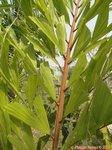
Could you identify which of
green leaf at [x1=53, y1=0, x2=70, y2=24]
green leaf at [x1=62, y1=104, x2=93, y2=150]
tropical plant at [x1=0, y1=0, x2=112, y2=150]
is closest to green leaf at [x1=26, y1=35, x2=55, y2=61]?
tropical plant at [x1=0, y1=0, x2=112, y2=150]

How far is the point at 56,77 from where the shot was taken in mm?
936

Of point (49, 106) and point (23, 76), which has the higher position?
point (23, 76)

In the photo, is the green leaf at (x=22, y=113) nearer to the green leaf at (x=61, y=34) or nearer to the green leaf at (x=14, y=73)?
the green leaf at (x=14, y=73)

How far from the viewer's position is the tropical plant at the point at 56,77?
0.69 metres

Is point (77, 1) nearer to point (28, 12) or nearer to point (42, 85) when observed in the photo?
point (28, 12)

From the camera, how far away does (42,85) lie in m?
0.78

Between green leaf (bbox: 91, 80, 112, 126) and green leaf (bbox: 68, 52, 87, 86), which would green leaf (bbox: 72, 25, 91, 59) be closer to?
green leaf (bbox: 68, 52, 87, 86)

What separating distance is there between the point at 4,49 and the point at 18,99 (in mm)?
119

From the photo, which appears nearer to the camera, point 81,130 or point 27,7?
point 81,130

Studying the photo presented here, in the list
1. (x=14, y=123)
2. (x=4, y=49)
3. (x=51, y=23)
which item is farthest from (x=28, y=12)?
(x=14, y=123)

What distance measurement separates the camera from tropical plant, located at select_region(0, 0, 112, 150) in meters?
0.69

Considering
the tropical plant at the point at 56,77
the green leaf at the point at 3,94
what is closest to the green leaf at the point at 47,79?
the tropical plant at the point at 56,77

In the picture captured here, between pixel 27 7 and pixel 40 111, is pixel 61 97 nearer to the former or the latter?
pixel 40 111

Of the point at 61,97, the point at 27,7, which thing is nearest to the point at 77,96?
the point at 61,97
